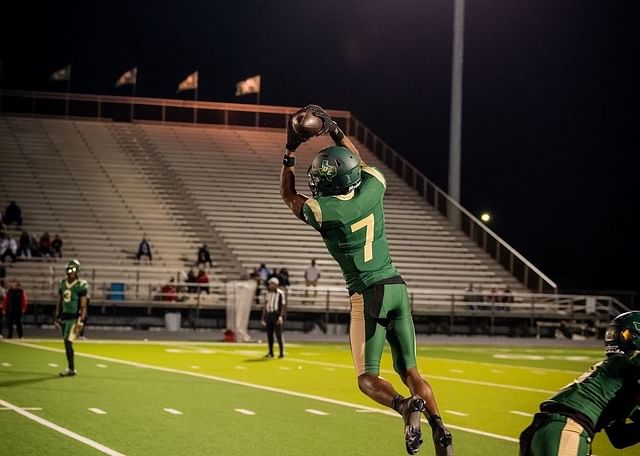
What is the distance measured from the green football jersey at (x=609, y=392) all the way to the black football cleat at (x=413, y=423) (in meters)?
1.45

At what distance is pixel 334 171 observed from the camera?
7102 millimetres

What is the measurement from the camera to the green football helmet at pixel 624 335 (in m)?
5.28

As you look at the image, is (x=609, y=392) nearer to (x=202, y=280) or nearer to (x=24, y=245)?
(x=202, y=280)

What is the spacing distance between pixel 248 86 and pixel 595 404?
44.5 meters

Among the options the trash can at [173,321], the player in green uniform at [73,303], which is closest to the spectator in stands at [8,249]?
the trash can at [173,321]

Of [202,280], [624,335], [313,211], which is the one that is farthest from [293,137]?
[202,280]

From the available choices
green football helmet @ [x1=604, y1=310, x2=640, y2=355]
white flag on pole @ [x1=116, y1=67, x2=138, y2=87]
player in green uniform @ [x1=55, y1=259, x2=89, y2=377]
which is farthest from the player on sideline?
white flag on pole @ [x1=116, y1=67, x2=138, y2=87]

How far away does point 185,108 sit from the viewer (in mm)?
44188

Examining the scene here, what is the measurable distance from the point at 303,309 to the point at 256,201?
8159mm

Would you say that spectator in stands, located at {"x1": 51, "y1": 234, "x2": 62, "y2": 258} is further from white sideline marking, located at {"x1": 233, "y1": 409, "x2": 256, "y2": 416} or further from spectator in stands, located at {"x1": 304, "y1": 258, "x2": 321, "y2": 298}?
white sideline marking, located at {"x1": 233, "y1": 409, "x2": 256, "y2": 416}

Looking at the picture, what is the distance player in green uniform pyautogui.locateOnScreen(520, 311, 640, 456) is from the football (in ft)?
8.42

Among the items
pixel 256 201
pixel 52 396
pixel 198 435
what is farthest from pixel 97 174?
pixel 198 435

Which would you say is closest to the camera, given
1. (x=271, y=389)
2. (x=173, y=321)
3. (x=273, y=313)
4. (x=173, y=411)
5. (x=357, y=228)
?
(x=357, y=228)

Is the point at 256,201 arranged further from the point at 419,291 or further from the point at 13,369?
the point at 13,369
